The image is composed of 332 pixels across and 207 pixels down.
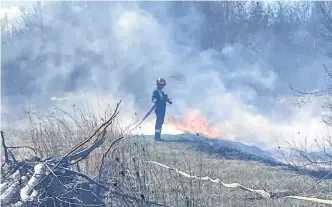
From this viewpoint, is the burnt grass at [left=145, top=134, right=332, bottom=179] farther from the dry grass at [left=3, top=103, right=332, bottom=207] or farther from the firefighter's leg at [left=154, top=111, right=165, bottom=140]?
the dry grass at [left=3, top=103, right=332, bottom=207]

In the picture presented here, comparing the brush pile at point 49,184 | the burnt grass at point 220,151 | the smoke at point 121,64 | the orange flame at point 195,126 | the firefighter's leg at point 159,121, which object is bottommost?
the brush pile at point 49,184

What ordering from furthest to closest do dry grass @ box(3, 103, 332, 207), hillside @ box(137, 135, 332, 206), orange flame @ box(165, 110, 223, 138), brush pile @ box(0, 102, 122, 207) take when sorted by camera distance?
orange flame @ box(165, 110, 223, 138) < hillside @ box(137, 135, 332, 206) < dry grass @ box(3, 103, 332, 207) < brush pile @ box(0, 102, 122, 207)

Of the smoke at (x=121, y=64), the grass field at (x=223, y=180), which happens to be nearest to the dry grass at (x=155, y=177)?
the grass field at (x=223, y=180)

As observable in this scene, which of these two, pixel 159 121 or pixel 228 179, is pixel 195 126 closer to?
pixel 159 121

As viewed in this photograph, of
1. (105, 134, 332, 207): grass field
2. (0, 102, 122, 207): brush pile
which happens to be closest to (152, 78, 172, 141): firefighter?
(105, 134, 332, 207): grass field

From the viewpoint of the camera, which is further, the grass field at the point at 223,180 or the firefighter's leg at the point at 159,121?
the firefighter's leg at the point at 159,121

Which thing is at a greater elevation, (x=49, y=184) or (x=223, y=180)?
(x=223, y=180)

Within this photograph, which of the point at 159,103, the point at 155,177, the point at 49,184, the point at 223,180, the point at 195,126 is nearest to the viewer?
the point at 49,184

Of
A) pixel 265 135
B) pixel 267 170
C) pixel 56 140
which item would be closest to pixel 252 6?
pixel 265 135

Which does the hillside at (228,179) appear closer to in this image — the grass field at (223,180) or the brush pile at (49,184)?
the grass field at (223,180)

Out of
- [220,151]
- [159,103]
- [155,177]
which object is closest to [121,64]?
[159,103]

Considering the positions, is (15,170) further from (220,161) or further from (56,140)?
(220,161)

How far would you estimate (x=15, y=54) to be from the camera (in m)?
25.7

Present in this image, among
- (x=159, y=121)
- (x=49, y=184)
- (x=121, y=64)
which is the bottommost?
(x=49, y=184)
